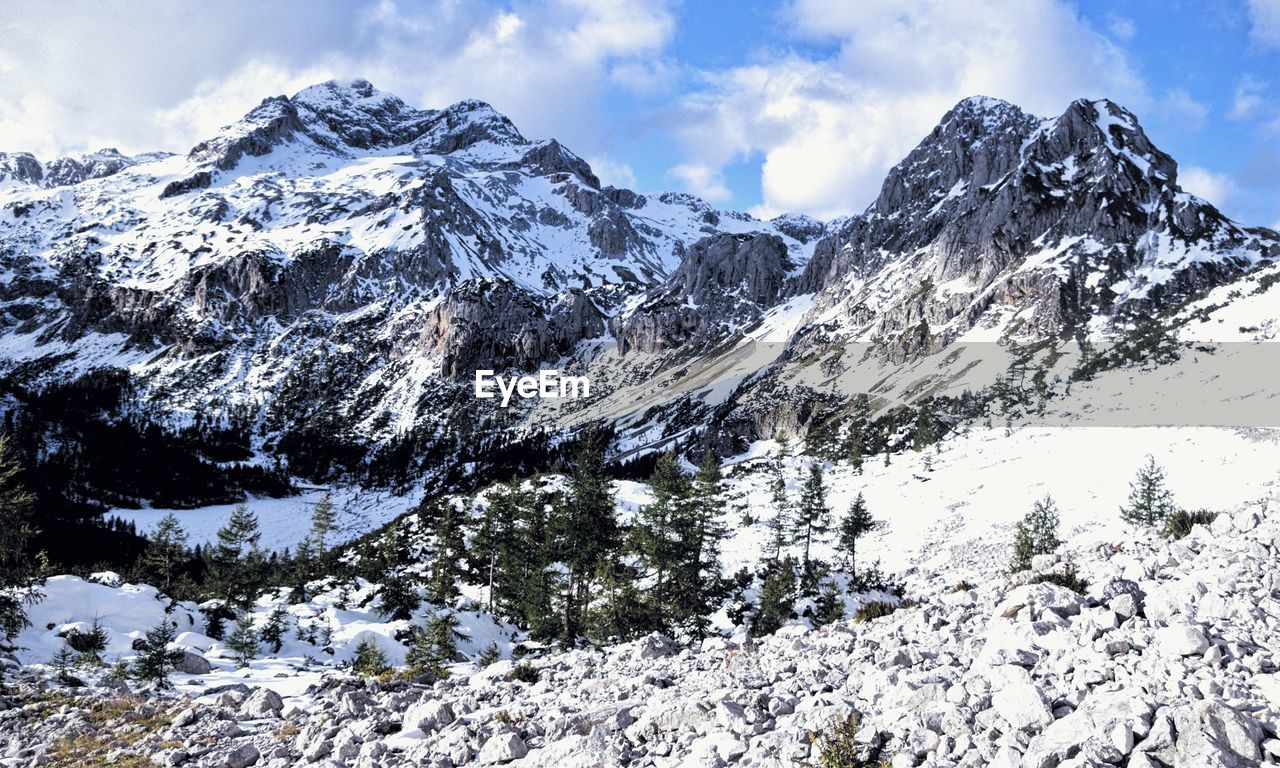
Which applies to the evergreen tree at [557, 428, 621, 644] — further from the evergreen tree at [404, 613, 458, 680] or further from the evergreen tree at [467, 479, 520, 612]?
the evergreen tree at [404, 613, 458, 680]

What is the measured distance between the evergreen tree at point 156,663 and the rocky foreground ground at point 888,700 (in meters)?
3.26

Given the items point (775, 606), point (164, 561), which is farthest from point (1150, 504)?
point (164, 561)

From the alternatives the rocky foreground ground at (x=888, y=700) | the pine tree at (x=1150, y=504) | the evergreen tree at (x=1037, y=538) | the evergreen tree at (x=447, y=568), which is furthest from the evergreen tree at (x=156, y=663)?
the pine tree at (x=1150, y=504)

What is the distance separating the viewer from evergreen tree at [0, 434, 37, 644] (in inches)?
938

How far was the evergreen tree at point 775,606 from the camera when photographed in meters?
31.8

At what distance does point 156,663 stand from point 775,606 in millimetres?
25022

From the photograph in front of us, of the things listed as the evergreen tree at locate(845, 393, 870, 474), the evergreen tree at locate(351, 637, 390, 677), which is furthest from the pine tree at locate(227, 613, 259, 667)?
the evergreen tree at locate(845, 393, 870, 474)

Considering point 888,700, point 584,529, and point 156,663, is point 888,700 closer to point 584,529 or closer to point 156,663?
point 156,663

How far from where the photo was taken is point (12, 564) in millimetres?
24984

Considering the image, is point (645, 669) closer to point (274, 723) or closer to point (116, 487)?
point (274, 723)

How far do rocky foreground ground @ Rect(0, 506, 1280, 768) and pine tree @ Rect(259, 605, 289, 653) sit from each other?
13.3 metres

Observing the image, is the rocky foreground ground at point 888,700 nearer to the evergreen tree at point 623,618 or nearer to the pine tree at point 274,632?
the evergreen tree at point 623,618

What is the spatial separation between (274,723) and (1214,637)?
17631mm

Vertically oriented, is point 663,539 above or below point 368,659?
above
